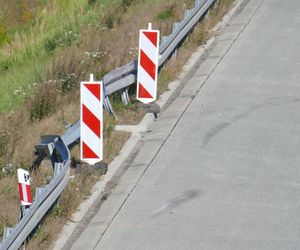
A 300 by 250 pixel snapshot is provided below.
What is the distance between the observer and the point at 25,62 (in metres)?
19.4

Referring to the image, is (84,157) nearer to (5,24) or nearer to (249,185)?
(249,185)

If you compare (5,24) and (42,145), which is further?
(5,24)

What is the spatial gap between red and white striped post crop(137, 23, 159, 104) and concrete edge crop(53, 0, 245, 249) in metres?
0.30

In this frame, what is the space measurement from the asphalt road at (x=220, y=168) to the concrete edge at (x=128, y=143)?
0.44 feet

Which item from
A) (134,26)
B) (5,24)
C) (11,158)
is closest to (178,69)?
(134,26)

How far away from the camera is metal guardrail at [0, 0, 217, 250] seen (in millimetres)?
9133

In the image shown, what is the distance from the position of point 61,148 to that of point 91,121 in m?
0.49

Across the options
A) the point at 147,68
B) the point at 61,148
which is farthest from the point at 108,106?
the point at 61,148

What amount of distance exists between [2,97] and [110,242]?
664 centimetres

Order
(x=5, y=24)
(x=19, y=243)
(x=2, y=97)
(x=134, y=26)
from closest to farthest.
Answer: (x=19, y=243), (x=2, y=97), (x=134, y=26), (x=5, y=24)

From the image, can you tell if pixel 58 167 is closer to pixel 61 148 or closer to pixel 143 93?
pixel 61 148

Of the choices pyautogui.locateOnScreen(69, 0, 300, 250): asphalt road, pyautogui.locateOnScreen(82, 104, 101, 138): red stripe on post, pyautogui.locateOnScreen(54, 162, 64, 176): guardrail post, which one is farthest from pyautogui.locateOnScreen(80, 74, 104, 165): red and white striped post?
pyautogui.locateOnScreen(54, 162, 64, 176): guardrail post

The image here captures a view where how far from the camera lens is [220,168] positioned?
11.9 metres

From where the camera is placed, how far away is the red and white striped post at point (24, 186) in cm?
921
